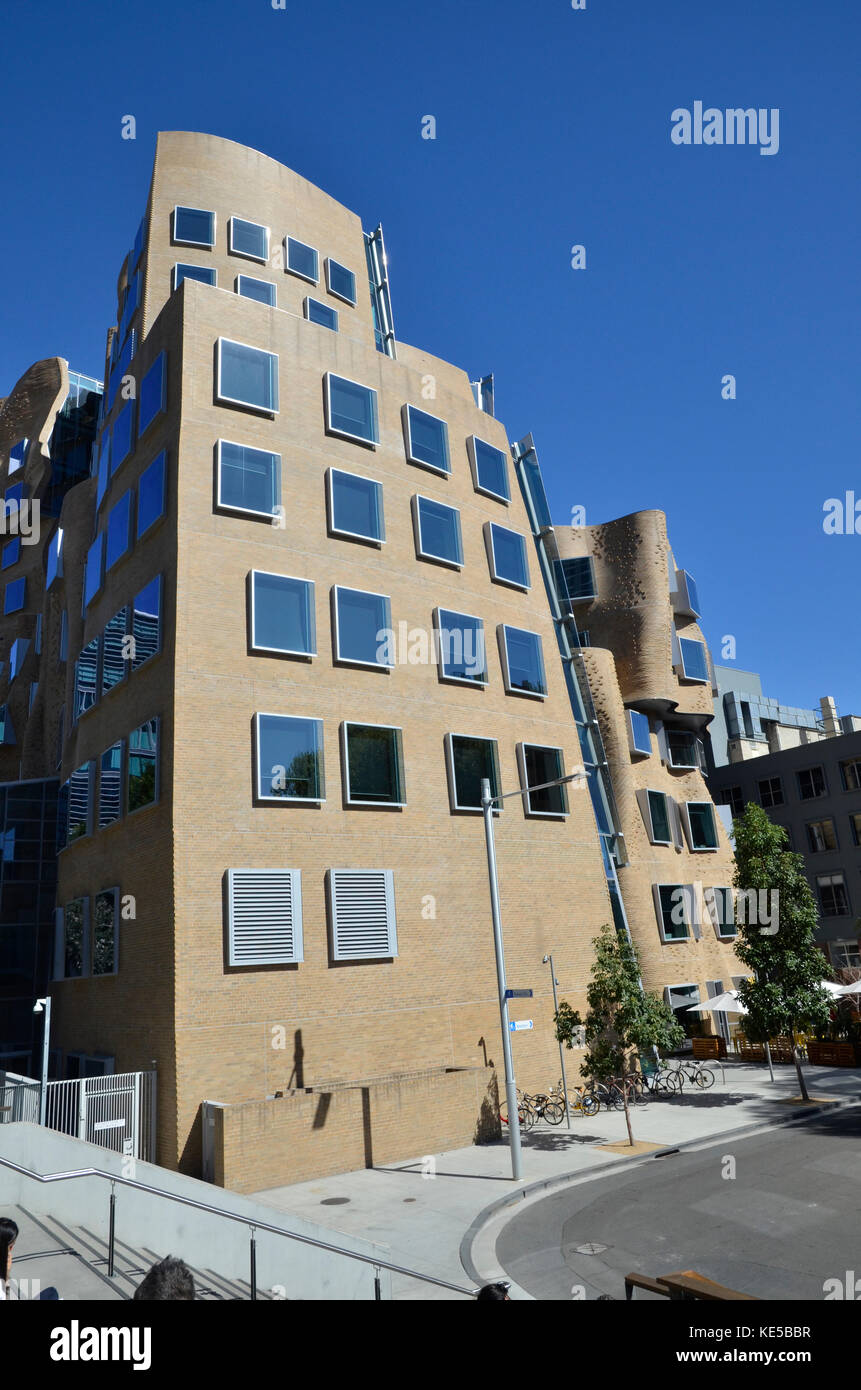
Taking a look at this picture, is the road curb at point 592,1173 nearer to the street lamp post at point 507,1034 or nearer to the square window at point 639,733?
the street lamp post at point 507,1034

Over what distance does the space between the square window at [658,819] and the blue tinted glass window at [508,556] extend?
13.8 m

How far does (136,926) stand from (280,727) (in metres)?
6.32

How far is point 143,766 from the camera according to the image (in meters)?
23.7

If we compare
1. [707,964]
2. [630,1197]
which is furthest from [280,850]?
[707,964]

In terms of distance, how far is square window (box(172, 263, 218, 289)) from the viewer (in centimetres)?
3150

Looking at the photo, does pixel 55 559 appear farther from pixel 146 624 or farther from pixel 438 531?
pixel 438 531

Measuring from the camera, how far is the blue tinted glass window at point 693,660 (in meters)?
46.8

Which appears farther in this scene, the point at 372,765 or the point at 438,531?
the point at 438,531

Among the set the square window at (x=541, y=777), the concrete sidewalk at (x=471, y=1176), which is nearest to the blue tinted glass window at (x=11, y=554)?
the square window at (x=541, y=777)

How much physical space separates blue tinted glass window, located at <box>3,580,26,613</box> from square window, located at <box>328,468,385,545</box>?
25.5 m

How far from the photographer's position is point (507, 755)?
30047mm

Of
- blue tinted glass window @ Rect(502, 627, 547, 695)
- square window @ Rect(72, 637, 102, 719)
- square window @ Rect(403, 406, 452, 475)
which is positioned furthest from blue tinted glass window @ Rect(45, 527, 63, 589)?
blue tinted glass window @ Rect(502, 627, 547, 695)

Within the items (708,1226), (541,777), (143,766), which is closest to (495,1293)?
(708,1226)

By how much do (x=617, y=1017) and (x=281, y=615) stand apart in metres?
14.4
